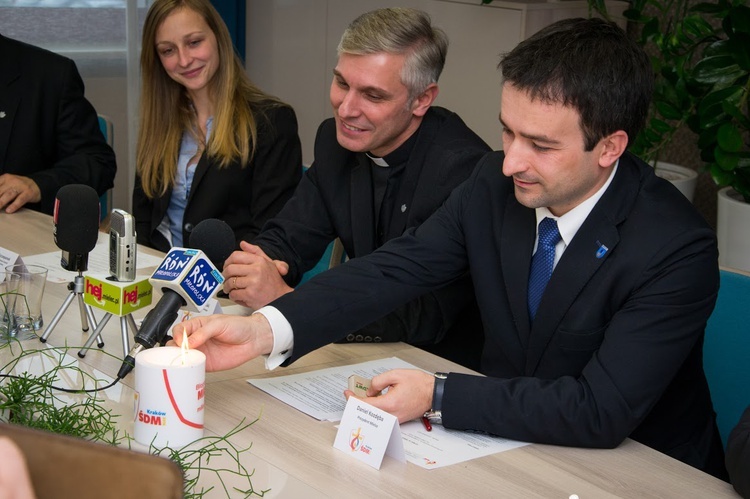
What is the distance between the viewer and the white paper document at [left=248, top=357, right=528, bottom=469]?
60.2 inches

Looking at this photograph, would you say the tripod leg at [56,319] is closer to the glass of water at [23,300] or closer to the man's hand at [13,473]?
the glass of water at [23,300]

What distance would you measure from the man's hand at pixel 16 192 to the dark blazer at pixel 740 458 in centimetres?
214

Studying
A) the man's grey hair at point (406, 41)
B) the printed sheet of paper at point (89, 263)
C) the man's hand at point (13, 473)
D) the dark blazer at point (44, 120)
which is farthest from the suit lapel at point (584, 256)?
the dark blazer at point (44, 120)

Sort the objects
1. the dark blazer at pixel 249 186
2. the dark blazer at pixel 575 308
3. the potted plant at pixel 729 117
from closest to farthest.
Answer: the dark blazer at pixel 575 308
the dark blazer at pixel 249 186
the potted plant at pixel 729 117

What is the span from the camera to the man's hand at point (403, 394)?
1.59 meters

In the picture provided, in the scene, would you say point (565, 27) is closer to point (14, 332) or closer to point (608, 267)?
point (608, 267)

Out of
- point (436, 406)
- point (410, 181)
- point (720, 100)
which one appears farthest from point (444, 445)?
point (720, 100)

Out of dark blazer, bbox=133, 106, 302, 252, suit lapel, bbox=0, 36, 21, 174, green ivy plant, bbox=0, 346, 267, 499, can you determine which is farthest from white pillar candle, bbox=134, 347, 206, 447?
suit lapel, bbox=0, 36, 21, 174

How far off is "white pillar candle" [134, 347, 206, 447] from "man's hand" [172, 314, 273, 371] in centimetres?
16

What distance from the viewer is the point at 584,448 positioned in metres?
1.60

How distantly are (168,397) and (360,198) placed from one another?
1.17 m

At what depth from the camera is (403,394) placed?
1.60m

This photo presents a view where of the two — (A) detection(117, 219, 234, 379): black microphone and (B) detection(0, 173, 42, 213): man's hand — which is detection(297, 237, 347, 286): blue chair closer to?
(B) detection(0, 173, 42, 213): man's hand

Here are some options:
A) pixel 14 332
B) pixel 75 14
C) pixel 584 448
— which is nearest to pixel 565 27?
pixel 584 448
